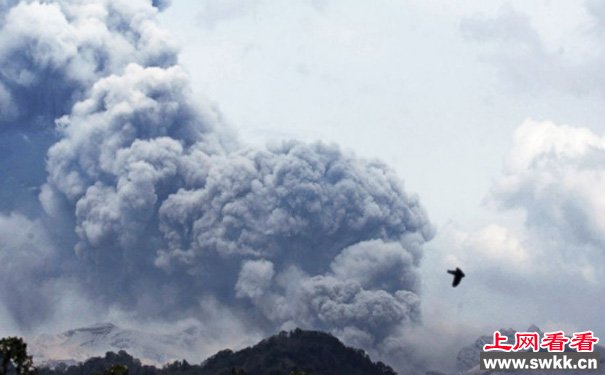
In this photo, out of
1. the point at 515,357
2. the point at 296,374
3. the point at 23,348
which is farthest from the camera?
the point at 296,374

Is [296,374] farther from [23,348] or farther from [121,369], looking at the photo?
[23,348]

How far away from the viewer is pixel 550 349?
87.0 m

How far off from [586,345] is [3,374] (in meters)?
62.4

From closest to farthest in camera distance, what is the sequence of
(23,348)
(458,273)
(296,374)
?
1. (458,273)
2. (23,348)
3. (296,374)

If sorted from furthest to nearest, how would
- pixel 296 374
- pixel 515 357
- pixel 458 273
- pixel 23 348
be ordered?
1. pixel 296 374
2. pixel 23 348
3. pixel 515 357
4. pixel 458 273

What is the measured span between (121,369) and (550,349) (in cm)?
4774

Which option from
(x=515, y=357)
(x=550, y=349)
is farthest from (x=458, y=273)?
(x=550, y=349)

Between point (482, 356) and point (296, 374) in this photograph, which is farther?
point (296, 374)

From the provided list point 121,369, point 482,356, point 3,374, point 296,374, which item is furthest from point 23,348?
point 482,356

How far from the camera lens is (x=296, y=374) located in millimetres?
91438

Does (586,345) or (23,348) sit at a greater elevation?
(586,345)

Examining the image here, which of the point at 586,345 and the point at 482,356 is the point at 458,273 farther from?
the point at 586,345

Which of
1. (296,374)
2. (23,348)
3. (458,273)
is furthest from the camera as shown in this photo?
(296,374)

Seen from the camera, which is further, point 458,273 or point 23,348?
point 23,348
